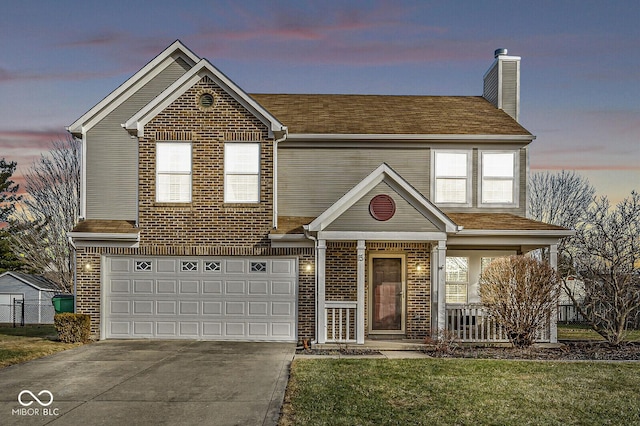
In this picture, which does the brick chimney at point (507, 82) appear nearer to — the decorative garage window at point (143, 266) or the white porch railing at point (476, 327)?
the white porch railing at point (476, 327)

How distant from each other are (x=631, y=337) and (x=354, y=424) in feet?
43.6

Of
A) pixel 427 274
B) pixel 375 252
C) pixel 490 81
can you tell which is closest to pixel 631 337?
pixel 427 274

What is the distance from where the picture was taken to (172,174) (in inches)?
623

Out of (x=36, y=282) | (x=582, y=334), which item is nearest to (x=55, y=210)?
(x=36, y=282)

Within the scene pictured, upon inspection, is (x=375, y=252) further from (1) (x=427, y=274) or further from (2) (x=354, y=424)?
(2) (x=354, y=424)

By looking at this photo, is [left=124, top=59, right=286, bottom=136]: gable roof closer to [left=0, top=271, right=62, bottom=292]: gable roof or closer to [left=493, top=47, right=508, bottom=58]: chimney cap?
[left=493, top=47, right=508, bottom=58]: chimney cap

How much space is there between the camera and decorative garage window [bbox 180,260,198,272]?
15875 millimetres

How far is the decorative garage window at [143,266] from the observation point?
15877 mm

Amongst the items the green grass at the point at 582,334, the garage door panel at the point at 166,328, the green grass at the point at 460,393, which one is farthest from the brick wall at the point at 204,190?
the green grass at the point at 582,334

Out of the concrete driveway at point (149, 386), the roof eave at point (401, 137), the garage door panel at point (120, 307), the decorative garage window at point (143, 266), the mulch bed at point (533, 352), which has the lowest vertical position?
the mulch bed at point (533, 352)

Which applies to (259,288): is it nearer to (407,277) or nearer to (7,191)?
(407,277)

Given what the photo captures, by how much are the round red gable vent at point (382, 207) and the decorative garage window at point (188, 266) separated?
521 centimetres

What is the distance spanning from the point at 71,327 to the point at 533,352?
11703mm

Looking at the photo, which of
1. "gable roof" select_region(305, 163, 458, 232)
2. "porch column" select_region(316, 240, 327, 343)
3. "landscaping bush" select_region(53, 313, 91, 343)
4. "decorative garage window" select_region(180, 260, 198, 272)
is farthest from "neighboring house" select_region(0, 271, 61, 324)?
"gable roof" select_region(305, 163, 458, 232)
